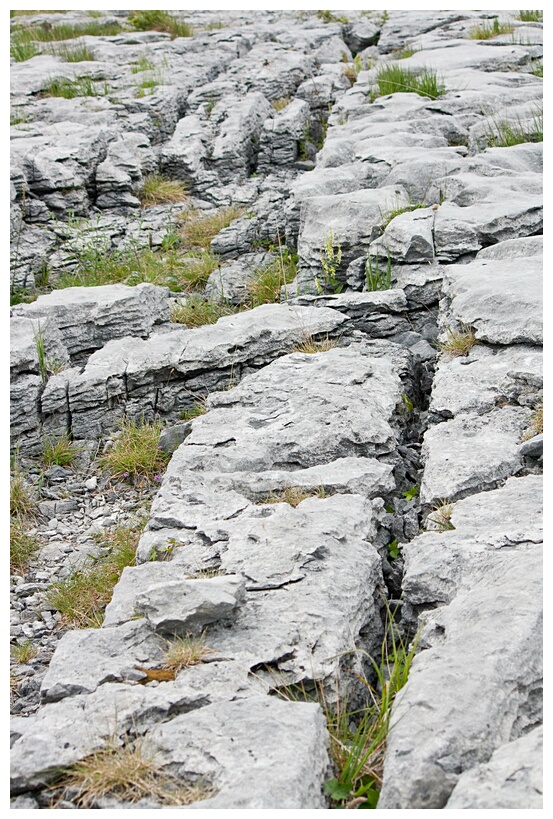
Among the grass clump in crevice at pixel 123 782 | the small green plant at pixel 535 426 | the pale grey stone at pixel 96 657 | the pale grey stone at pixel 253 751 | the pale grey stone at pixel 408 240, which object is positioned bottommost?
the pale grey stone at pixel 96 657

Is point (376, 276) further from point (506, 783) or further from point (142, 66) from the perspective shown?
point (142, 66)

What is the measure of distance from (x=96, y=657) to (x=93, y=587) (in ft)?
3.96

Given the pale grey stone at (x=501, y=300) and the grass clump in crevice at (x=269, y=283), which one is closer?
the pale grey stone at (x=501, y=300)

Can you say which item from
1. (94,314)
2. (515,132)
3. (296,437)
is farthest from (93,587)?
(515,132)

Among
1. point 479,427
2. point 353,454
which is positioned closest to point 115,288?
point 353,454

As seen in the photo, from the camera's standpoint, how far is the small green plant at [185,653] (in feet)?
9.32

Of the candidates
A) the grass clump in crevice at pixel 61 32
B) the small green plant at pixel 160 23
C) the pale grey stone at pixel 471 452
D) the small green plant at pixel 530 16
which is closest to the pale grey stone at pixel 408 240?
the pale grey stone at pixel 471 452

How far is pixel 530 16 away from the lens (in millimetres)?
12438

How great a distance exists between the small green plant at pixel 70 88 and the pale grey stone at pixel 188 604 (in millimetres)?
9794

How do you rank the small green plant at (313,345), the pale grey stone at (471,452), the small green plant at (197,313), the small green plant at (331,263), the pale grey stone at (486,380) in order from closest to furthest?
the pale grey stone at (471,452)
the pale grey stone at (486,380)
the small green plant at (313,345)
the small green plant at (331,263)
the small green plant at (197,313)

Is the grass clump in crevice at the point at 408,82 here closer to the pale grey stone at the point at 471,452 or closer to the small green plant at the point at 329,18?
the small green plant at the point at 329,18

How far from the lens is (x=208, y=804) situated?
2221mm

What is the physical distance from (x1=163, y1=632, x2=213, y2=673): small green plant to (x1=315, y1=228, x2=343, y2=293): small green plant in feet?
13.2

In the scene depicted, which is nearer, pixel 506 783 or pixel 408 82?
pixel 506 783
